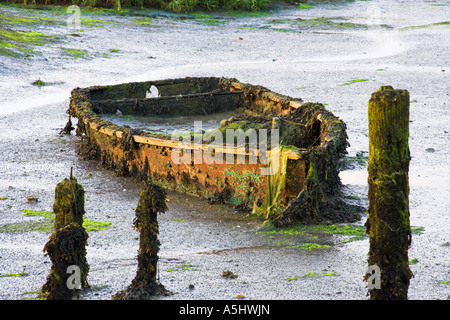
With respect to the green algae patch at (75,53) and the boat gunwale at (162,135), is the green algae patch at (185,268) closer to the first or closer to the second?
the boat gunwale at (162,135)

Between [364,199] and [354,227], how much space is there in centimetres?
99

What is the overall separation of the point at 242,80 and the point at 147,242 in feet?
32.5

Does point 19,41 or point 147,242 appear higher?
point 19,41

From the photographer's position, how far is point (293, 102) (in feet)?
31.0

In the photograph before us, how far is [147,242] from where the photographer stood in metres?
5.05

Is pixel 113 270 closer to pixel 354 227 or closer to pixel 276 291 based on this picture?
pixel 276 291

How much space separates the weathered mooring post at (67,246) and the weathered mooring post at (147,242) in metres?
0.41

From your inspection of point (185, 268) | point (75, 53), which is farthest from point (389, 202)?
point (75, 53)

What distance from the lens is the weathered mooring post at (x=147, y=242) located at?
16.5 feet

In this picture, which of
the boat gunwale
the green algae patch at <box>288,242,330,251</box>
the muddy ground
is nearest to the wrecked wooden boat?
the boat gunwale

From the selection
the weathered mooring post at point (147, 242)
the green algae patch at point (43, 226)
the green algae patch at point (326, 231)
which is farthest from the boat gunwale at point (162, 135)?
the weathered mooring post at point (147, 242)

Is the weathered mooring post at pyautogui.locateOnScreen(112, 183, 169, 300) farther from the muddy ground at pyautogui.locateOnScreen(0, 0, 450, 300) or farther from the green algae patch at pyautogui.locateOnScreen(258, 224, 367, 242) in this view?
the green algae patch at pyautogui.locateOnScreen(258, 224, 367, 242)

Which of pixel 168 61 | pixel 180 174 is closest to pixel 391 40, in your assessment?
pixel 168 61

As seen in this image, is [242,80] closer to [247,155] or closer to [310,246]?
[247,155]
